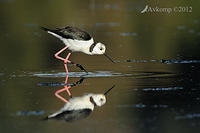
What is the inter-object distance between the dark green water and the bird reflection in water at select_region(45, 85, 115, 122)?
0.35 feet

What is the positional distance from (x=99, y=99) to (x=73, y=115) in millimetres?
816

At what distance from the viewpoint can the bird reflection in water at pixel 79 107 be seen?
18.8 feet

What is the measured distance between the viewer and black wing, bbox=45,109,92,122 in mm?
5657

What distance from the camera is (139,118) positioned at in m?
5.62

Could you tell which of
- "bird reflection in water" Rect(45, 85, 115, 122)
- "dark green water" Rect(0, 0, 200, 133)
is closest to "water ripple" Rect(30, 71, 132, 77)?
"dark green water" Rect(0, 0, 200, 133)

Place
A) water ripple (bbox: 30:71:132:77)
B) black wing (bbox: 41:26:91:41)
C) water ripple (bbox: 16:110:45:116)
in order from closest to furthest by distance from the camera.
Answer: water ripple (bbox: 16:110:45:116) < water ripple (bbox: 30:71:132:77) < black wing (bbox: 41:26:91:41)

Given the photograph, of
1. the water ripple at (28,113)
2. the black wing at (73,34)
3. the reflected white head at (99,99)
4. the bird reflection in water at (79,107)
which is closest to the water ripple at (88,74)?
the black wing at (73,34)

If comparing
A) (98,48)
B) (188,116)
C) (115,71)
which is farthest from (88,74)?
(188,116)

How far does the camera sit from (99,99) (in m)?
6.54

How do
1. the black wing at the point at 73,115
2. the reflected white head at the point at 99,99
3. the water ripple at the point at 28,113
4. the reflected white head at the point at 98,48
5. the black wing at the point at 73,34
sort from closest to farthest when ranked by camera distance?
the black wing at the point at 73,115
the water ripple at the point at 28,113
the reflected white head at the point at 99,99
the black wing at the point at 73,34
the reflected white head at the point at 98,48

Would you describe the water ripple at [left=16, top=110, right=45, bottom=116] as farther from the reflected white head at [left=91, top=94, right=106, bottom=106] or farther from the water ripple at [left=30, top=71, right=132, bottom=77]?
the water ripple at [left=30, top=71, right=132, bottom=77]

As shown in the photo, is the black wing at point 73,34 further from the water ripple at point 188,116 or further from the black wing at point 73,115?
the water ripple at point 188,116

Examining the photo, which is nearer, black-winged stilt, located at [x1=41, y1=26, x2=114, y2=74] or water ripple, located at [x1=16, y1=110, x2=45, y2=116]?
water ripple, located at [x1=16, y1=110, x2=45, y2=116]

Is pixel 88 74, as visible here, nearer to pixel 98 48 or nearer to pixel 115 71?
pixel 115 71
